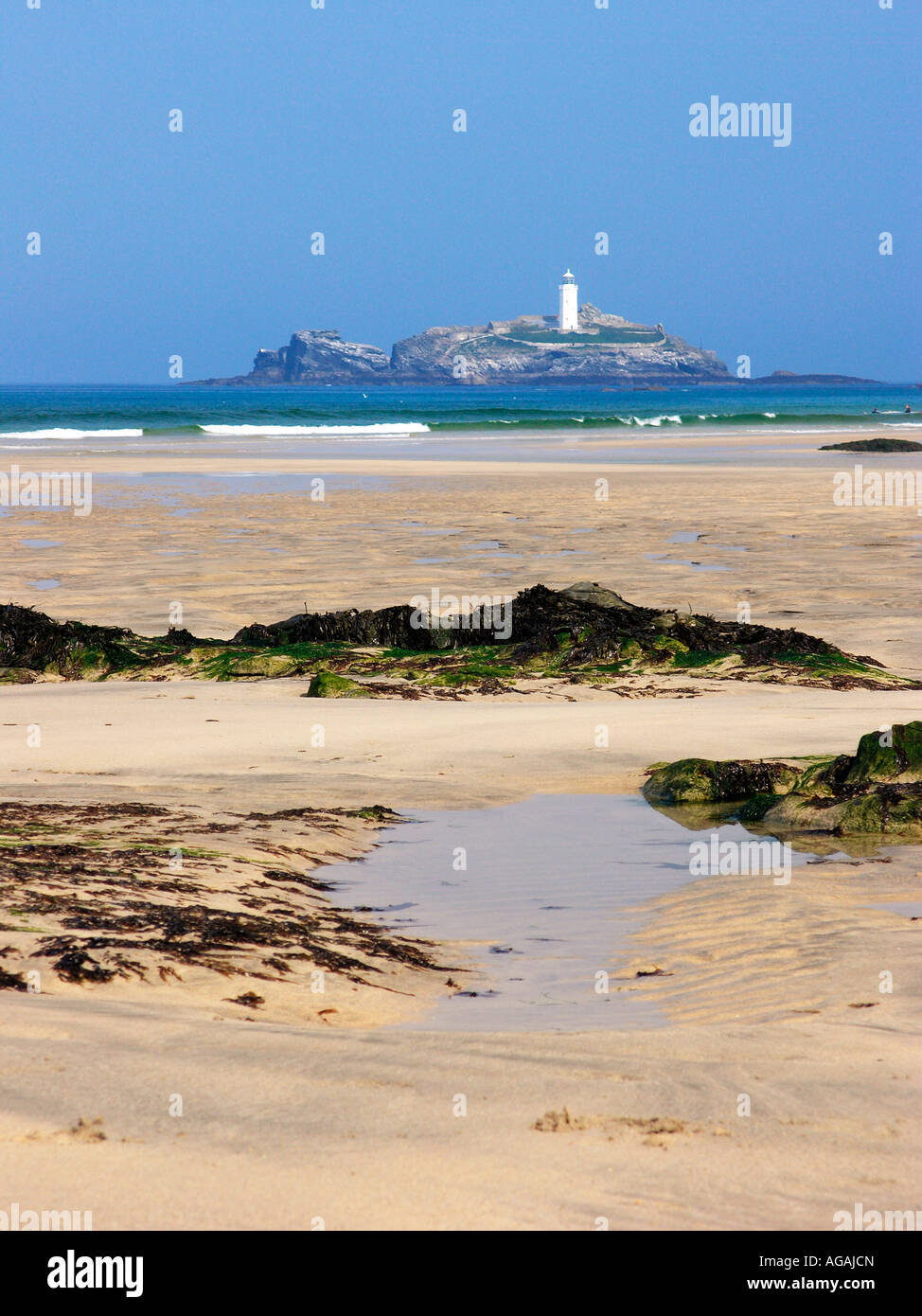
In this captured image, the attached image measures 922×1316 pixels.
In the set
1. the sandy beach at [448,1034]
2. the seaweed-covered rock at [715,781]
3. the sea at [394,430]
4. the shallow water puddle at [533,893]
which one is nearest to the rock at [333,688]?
the sandy beach at [448,1034]

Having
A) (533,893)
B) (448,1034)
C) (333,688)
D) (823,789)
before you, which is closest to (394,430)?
(333,688)

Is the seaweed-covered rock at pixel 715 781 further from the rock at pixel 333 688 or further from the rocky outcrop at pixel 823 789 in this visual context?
the rock at pixel 333 688

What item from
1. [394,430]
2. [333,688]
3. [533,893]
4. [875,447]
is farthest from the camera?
[394,430]

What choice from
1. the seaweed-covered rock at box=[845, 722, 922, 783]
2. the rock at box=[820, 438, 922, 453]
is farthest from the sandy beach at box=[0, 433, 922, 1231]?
the rock at box=[820, 438, 922, 453]

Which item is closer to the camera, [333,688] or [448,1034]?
[448,1034]

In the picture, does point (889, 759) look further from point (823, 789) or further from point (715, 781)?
point (715, 781)

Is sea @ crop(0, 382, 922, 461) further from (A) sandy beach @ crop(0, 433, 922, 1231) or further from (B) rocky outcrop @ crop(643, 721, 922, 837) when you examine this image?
(B) rocky outcrop @ crop(643, 721, 922, 837)
